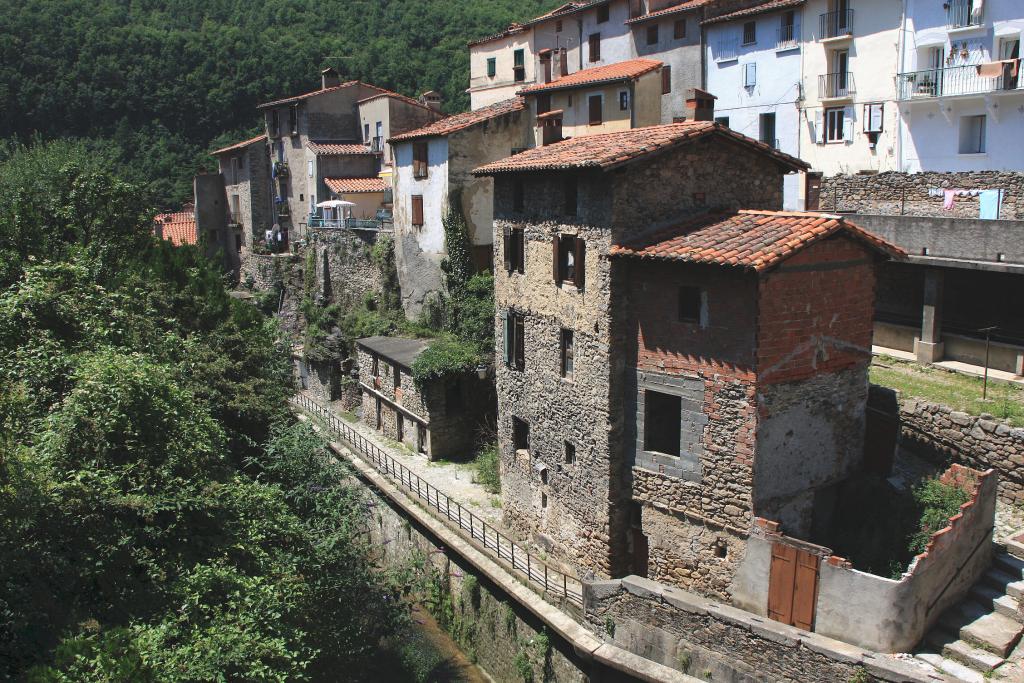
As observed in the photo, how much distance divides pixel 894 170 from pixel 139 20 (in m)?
69.6

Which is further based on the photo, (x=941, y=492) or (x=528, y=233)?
(x=528, y=233)

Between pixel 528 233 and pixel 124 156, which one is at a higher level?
pixel 124 156

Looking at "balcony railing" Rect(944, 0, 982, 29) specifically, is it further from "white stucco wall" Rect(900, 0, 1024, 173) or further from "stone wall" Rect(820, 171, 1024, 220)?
"stone wall" Rect(820, 171, 1024, 220)

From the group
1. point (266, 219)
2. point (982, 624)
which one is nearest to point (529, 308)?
point (982, 624)

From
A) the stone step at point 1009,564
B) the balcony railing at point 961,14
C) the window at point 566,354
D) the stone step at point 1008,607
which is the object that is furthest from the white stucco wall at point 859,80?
the stone step at point 1008,607

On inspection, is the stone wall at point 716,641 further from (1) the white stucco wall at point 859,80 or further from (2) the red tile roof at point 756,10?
(2) the red tile roof at point 756,10

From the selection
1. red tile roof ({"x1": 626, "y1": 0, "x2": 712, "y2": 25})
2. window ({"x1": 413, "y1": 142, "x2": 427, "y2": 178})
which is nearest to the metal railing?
window ({"x1": 413, "y1": 142, "x2": 427, "y2": 178})

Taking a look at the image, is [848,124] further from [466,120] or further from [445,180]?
[445,180]

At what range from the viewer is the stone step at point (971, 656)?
46.0ft

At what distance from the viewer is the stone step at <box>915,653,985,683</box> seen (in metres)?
13.8

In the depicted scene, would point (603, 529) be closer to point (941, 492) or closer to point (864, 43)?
point (941, 492)

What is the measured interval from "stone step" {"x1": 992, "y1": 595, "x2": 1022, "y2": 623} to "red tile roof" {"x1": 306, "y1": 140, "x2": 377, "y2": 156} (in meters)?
38.8

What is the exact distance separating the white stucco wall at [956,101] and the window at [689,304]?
16.0 meters

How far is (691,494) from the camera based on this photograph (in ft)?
57.4
